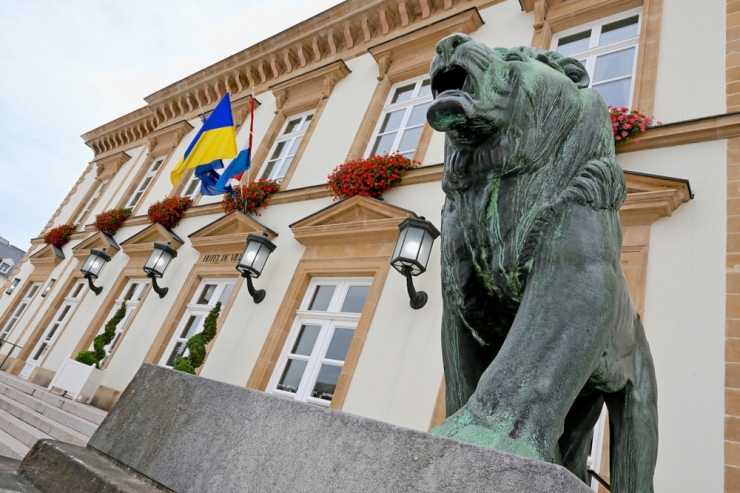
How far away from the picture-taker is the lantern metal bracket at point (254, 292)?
7285 millimetres

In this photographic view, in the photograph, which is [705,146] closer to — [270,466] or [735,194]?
[735,194]

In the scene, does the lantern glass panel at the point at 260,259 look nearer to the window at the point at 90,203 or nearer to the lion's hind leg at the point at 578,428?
the lion's hind leg at the point at 578,428

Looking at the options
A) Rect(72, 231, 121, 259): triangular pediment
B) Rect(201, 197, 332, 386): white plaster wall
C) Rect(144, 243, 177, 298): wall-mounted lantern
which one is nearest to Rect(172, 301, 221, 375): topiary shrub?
Rect(201, 197, 332, 386): white plaster wall

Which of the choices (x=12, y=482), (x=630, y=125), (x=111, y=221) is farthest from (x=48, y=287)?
(x=630, y=125)

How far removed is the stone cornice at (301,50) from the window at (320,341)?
548cm

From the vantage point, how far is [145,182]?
14.7 metres

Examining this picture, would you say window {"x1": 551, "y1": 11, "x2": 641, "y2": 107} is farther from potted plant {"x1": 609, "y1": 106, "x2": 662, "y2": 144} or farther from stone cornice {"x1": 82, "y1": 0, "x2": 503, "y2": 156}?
stone cornice {"x1": 82, "y1": 0, "x2": 503, "y2": 156}

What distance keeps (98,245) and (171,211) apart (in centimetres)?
344

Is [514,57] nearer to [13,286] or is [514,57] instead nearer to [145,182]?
[145,182]

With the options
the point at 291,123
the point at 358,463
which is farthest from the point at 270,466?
the point at 291,123

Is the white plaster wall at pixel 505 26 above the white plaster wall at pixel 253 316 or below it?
above

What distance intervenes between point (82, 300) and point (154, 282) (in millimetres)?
3927

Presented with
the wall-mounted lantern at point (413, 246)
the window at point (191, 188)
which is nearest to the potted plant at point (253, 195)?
the window at point (191, 188)

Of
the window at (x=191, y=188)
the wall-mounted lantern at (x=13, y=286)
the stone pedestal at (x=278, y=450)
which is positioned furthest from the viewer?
the wall-mounted lantern at (x=13, y=286)
